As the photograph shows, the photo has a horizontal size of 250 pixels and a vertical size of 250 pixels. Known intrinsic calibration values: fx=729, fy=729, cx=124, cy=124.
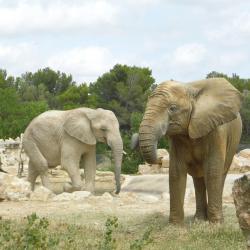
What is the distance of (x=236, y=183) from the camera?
7148 mm

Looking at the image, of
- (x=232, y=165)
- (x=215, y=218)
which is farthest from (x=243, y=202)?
(x=232, y=165)

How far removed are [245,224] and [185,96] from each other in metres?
2.29

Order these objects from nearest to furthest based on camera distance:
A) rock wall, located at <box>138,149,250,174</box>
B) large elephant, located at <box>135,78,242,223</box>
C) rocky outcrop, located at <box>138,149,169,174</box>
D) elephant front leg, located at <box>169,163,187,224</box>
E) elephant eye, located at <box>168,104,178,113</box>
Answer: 1. large elephant, located at <box>135,78,242,223</box>
2. elephant eye, located at <box>168,104,178,113</box>
3. elephant front leg, located at <box>169,163,187,224</box>
4. rock wall, located at <box>138,149,250,174</box>
5. rocky outcrop, located at <box>138,149,169,174</box>

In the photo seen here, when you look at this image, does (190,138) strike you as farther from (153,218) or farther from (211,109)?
(153,218)

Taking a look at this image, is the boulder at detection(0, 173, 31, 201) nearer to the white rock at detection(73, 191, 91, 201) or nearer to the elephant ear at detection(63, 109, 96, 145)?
the white rock at detection(73, 191, 91, 201)

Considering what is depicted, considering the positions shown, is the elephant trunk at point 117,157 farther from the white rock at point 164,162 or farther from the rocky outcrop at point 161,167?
the white rock at point 164,162

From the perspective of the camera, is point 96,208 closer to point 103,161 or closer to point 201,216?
point 201,216

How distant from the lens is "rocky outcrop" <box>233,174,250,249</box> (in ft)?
22.7

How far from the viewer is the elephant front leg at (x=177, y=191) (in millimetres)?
9164

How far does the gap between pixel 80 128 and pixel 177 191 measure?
21.2ft

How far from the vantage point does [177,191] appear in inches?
364

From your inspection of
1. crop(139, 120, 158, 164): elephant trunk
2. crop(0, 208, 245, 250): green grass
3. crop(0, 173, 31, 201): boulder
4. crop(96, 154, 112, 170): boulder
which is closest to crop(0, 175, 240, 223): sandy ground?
crop(0, 173, 31, 201): boulder

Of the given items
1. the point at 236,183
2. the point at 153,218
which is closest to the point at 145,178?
the point at 153,218

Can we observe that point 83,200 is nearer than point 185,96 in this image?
No
